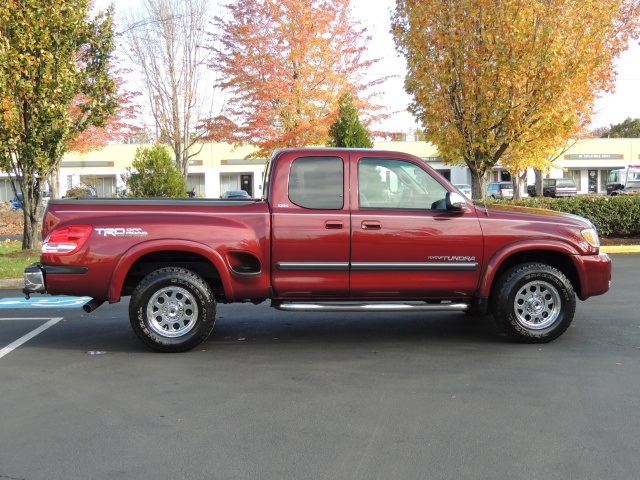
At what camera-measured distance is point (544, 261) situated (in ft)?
22.1

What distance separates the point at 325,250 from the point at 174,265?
5.11 feet

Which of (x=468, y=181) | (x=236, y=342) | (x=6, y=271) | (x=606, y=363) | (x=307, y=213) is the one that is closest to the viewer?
(x=606, y=363)

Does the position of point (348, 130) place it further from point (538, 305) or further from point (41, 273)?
point (41, 273)

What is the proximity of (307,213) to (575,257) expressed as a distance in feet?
9.02

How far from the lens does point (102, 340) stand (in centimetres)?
690

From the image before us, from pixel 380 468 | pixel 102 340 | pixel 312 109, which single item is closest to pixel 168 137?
pixel 312 109

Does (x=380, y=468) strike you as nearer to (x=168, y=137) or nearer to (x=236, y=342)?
(x=236, y=342)

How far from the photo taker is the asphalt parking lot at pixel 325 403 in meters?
3.76

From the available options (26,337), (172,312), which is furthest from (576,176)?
(26,337)

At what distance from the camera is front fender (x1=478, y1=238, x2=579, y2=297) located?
20.6ft

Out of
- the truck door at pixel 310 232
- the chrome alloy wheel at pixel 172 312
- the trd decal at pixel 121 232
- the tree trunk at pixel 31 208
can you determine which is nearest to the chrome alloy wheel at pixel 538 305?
the truck door at pixel 310 232

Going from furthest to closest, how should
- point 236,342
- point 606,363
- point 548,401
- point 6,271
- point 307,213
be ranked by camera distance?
point 6,271
point 236,342
point 307,213
point 606,363
point 548,401

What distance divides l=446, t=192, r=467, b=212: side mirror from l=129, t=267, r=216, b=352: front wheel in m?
2.50

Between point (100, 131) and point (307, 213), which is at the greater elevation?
point (100, 131)
